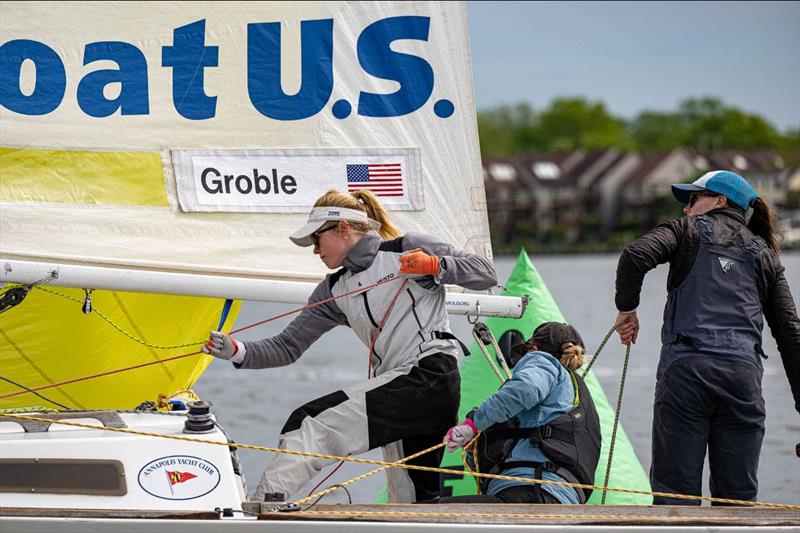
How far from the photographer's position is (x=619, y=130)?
11250cm

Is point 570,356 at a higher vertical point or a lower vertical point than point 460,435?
higher

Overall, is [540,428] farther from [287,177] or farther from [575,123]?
[575,123]

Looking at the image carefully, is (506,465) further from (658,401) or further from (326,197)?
(326,197)

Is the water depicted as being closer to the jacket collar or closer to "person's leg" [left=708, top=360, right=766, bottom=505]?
"person's leg" [left=708, top=360, right=766, bottom=505]

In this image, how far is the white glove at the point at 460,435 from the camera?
402cm

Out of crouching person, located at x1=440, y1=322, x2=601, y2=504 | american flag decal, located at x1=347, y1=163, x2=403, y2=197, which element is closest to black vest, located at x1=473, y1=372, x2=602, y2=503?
crouching person, located at x1=440, y1=322, x2=601, y2=504

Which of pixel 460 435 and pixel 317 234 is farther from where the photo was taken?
pixel 317 234

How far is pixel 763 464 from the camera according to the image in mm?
10031

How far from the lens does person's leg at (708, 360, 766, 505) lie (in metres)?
4.29

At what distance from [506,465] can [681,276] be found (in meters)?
0.86

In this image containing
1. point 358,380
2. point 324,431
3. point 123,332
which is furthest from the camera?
point 358,380

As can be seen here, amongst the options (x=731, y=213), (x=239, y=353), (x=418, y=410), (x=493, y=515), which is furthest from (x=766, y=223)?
(x=239, y=353)

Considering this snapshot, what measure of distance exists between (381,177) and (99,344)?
1.51 m

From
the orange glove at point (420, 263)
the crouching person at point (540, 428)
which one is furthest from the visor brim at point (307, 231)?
the crouching person at point (540, 428)
